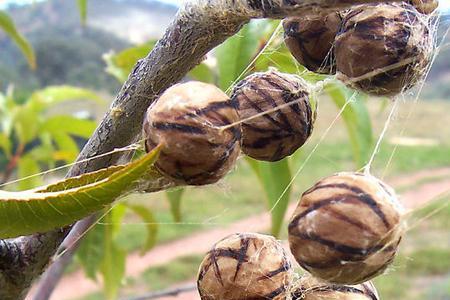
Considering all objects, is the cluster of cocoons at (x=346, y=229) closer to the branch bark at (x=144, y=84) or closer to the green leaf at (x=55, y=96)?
the branch bark at (x=144, y=84)

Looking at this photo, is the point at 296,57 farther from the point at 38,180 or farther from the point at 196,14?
the point at 38,180

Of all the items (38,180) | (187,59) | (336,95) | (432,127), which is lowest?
(432,127)

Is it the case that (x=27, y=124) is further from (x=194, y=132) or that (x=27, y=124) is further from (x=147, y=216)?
(x=194, y=132)

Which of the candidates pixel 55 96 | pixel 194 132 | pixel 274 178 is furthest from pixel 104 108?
pixel 194 132

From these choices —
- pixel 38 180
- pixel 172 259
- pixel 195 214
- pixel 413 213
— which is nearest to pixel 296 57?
pixel 413 213

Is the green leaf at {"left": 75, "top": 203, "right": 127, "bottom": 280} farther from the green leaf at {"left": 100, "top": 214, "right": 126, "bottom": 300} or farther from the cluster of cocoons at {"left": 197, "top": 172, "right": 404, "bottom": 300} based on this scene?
the cluster of cocoons at {"left": 197, "top": 172, "right": 404, "bottom": 300}

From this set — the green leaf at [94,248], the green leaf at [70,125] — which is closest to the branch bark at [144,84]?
the green leaf at [94,248]

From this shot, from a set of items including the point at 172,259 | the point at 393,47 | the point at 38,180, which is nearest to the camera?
the point at 393,47
